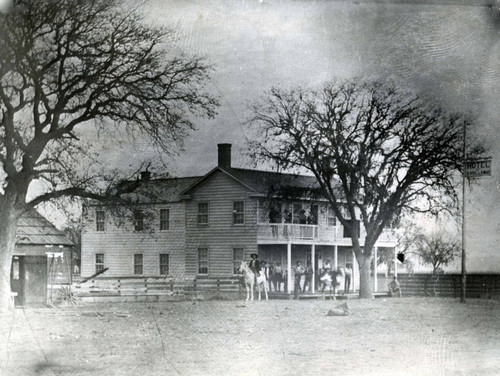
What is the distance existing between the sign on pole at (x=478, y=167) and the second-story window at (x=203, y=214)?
116 inches

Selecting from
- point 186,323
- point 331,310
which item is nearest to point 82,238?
point 186,323

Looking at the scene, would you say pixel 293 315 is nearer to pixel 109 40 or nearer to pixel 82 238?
pixel 82 238

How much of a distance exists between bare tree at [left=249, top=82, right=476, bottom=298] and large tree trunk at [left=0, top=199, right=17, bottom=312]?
2.28m

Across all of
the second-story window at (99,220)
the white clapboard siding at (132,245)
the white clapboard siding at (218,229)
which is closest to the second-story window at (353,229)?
the white clapboard siding at (218,229)

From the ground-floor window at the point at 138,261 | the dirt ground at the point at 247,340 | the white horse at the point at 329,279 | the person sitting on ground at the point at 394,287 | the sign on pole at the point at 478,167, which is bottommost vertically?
the dirt ground at the point at 247,340

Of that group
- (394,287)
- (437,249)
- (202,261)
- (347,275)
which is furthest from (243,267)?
(437,249)

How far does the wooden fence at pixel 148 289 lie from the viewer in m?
5.94

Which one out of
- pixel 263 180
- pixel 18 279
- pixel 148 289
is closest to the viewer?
pixel 18 279

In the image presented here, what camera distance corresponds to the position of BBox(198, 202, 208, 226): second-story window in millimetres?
6098

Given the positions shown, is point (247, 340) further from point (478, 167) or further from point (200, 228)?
point (478, 167)

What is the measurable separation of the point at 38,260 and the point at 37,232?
310 mm

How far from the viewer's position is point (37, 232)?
5812mm

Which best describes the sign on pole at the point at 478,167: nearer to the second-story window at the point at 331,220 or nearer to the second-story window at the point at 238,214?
the second-story window at the point at 331,220

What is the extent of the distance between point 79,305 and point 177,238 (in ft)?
3.45
